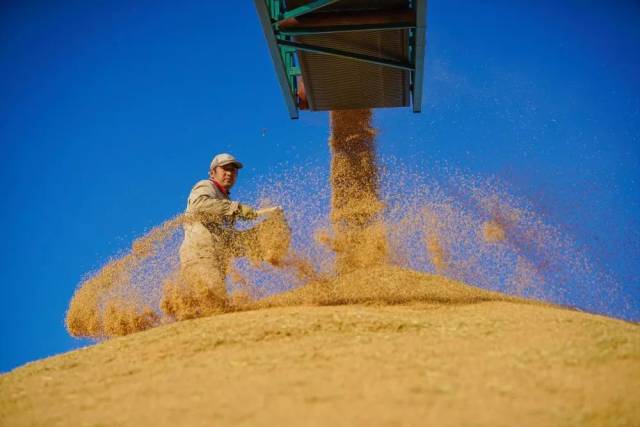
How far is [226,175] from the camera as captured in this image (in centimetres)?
627

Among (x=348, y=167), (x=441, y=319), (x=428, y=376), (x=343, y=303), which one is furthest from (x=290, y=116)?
(x=428, y=376)

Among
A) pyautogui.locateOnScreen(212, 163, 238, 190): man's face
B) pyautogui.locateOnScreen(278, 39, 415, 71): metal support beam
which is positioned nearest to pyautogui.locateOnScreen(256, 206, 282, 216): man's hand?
pyautogui.locateOnScreen(212, 163, 238, 190): man's face

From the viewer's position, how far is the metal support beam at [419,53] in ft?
16.3

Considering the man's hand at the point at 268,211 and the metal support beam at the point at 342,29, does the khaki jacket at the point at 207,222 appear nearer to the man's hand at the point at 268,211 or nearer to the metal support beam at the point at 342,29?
the man's hand at the point at 268,211

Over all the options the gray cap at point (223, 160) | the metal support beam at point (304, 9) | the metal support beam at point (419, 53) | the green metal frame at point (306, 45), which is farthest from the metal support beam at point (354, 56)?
the gray cap at point (223, 160)

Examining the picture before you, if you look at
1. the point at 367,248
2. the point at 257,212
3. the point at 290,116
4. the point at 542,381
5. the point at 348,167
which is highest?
the point at 290,116

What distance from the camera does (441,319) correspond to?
4305 mm

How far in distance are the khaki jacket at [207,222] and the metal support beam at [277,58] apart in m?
1.29

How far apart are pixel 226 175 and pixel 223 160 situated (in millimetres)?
166

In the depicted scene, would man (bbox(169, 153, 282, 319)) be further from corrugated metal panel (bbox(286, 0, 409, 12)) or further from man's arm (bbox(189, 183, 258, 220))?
corrugated metal panel (bbox(286, 0, 409, 12))

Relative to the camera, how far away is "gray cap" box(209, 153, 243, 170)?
6242 mm

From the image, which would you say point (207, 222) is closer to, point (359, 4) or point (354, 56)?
point (354, 56)

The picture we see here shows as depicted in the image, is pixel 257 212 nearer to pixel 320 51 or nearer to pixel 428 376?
pixel 320 51

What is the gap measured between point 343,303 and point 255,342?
5.40 feet
